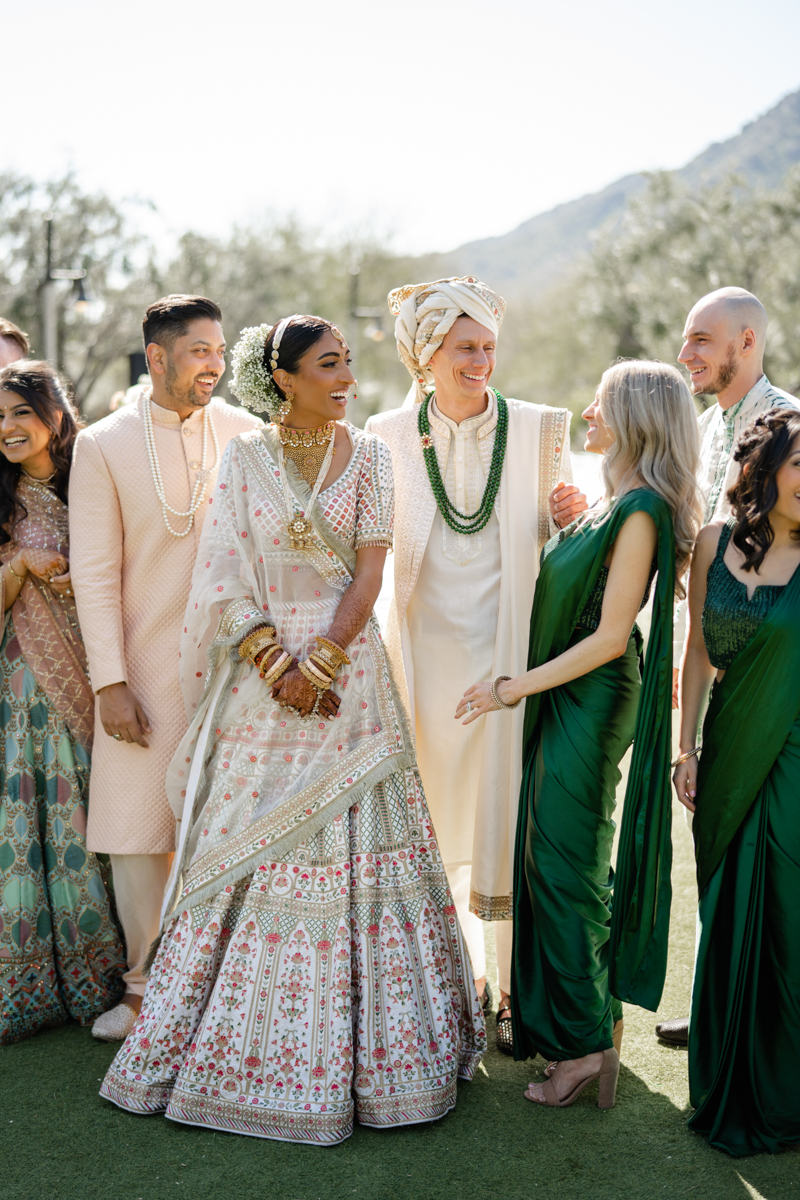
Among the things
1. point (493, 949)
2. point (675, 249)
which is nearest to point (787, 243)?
point (675, 249)

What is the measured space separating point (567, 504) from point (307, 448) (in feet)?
2.86

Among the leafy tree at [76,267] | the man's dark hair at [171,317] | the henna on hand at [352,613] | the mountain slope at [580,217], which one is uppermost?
the mountain slope at [580,217]

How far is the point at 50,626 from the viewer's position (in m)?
3.86

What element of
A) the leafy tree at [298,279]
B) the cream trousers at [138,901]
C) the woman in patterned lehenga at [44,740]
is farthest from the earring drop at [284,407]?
the leafy tree at [298,279]

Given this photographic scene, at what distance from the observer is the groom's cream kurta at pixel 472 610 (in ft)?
12.1

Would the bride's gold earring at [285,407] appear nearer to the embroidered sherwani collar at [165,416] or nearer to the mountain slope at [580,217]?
the embroidered sherwani collar at [165,416]

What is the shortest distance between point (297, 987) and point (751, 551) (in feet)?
5.71

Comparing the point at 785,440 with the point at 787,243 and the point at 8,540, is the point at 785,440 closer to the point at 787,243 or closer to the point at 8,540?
the point at 8,540

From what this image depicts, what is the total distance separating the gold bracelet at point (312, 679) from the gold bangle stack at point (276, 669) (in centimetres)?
5

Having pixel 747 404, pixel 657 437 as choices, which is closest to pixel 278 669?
pixel 657 437

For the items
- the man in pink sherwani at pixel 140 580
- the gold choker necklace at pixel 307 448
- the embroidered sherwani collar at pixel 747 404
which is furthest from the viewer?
the embroidered sherwani collar at pixel 747 404

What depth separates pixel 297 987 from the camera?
9.97ft

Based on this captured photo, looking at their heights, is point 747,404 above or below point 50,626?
above

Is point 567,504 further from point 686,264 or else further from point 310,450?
point 686,264
